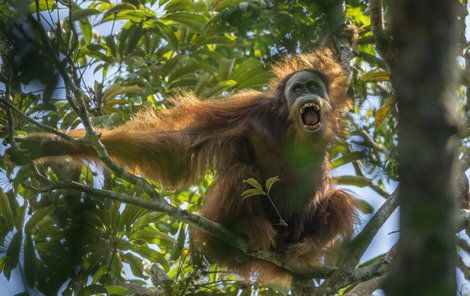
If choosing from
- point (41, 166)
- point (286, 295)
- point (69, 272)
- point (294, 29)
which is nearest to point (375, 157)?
point (294, 29)

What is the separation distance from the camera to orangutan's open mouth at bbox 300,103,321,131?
555 cm

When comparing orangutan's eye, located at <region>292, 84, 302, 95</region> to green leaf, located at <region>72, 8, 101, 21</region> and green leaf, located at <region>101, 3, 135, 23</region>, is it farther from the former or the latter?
green leaf, located at <region>72, 8, 101, 21</region>

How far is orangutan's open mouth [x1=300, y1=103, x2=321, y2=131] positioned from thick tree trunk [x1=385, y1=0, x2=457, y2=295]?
4.39m

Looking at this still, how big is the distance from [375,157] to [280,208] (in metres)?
2.26

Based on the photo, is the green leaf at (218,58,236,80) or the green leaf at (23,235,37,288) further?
the green leaf at (218,58,236,80)

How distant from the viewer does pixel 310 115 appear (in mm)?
5641

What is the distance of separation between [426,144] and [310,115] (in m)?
4.59

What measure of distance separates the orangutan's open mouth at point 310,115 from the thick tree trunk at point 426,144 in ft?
14.4

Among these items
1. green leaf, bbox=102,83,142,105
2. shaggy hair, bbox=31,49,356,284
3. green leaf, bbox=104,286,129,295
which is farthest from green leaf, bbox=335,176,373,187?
green leaf, bbox=104,286,129,295

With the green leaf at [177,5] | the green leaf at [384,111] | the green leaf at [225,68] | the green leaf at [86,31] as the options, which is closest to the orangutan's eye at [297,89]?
the green leaf at [384,111]

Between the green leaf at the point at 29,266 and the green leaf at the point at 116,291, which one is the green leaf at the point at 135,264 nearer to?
the green leaf at the point at 116,291

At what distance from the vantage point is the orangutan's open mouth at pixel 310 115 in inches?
218

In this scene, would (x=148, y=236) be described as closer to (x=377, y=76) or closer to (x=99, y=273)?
(x=99, y=273)

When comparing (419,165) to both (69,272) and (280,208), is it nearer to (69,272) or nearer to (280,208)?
(69,272)
